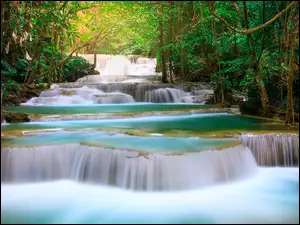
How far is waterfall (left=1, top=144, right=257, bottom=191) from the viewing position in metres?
6.12

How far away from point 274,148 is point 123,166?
3.44 meters

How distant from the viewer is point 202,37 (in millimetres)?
14430

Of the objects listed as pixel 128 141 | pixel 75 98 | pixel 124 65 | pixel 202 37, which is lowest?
pixel 128 141

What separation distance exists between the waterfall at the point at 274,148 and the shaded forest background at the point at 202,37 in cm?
135

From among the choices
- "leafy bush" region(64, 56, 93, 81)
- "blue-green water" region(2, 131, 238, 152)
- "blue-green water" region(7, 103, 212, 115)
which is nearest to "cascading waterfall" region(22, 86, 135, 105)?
"blue-green water" region(7, 103, 212, 115)

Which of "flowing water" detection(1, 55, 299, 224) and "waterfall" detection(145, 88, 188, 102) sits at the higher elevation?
"waterfall" detection(145, 88, 188, 102)

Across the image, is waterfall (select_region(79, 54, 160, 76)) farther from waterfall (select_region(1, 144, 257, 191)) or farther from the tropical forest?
waterfall (select_region(1, 144, 257, 191))

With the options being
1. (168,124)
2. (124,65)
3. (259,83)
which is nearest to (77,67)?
(124,65)

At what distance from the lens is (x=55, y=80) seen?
2039 centimetres

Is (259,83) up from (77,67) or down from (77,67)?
down

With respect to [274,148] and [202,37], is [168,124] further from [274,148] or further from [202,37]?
[202,37]

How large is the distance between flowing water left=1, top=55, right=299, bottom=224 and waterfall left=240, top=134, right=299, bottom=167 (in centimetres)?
2

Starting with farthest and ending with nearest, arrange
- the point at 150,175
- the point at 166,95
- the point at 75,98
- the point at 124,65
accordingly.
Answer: the point at 124,65, the point at 166,95, the point at 75,98, the point at 150,175

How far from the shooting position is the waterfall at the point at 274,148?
771 cm
